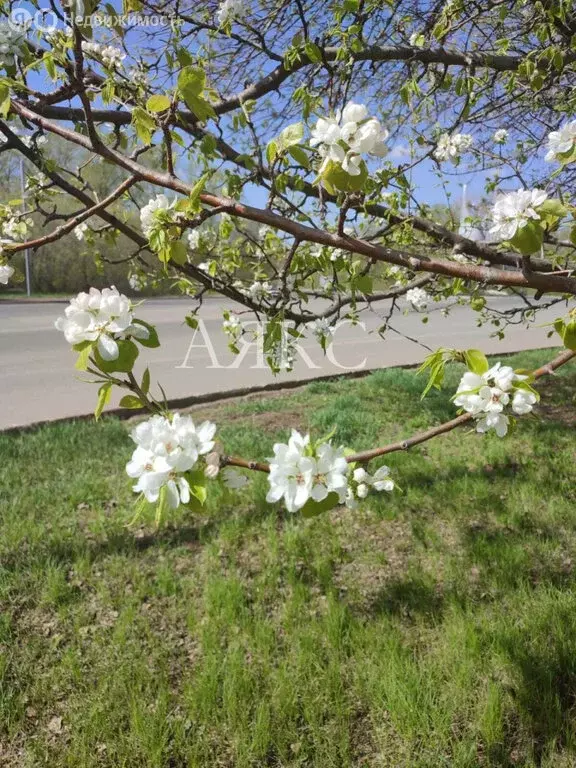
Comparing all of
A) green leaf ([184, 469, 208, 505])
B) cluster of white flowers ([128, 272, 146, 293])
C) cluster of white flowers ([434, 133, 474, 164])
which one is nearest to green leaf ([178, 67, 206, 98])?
green leaf ([184, 469, 208, 505])

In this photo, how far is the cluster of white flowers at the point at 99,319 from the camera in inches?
33.9

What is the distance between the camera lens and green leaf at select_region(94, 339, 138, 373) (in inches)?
34.2

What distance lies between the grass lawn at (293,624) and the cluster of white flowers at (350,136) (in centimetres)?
63

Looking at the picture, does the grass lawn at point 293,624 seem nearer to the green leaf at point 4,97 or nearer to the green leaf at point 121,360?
the green leaf at point 121,360

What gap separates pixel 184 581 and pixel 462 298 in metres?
1.96

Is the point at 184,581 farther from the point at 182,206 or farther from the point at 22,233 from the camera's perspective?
the point at 182,206

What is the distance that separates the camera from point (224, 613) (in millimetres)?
2230

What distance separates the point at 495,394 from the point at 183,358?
703 cm

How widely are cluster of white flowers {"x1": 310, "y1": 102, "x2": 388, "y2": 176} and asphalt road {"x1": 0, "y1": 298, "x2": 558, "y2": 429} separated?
4.44 m

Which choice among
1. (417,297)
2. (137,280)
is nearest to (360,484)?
(137,280)

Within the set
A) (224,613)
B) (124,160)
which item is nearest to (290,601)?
(224,613)

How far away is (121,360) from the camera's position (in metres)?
0.88

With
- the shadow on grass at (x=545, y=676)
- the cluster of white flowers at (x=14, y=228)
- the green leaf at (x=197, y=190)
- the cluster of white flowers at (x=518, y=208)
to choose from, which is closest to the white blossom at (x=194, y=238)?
the cluster of white flowers at (x=14, y=228)

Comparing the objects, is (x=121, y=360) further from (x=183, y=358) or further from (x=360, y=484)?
(x=183, y=358)
